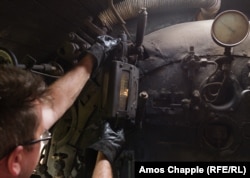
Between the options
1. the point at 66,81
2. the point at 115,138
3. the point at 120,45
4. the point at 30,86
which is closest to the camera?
the point at 30,86

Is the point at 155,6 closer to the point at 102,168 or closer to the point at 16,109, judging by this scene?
the point at 102,168

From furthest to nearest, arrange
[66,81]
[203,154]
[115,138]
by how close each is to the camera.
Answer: [203,154]
[115,138]
[66,81]

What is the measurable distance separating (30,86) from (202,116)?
5.65 ft

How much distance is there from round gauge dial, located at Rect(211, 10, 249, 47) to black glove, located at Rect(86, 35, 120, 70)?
0.80 metres

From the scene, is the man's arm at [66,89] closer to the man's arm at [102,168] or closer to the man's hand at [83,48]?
the man's hand at [83,48]

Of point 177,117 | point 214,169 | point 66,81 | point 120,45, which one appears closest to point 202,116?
point 177,117

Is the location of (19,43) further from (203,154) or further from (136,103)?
(203,154)

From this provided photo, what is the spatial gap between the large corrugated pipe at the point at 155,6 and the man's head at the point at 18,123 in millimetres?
2544

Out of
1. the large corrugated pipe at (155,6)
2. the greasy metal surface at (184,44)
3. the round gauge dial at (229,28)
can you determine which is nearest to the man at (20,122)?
the round gauge dial at (229,28)

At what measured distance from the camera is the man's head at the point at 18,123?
1.04m

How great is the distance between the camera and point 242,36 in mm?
2254

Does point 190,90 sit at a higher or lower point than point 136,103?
higher

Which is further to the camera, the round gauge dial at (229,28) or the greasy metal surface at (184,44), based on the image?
the greasy metal surface at (184,44)

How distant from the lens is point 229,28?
90.4 inches
